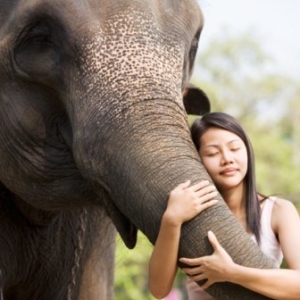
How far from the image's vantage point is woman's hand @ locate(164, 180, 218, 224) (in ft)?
12.2

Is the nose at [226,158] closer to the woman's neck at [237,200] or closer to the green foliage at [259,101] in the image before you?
the woman's neck at [237,200]

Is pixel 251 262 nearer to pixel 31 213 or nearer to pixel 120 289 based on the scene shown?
pixel 31 213

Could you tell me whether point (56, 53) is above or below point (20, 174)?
above

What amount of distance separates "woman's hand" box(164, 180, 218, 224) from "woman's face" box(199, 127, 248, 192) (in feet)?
1.86

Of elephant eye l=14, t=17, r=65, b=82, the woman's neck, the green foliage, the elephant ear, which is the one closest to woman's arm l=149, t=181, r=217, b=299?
the woman's neck

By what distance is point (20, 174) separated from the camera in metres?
Answer: 4.73

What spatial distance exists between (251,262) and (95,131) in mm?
789

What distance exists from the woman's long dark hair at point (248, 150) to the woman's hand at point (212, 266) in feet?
2.17

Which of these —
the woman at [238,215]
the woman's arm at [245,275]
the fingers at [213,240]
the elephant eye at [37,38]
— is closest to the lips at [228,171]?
the woman at [238,215]

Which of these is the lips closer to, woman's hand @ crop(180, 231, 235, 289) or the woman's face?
the woman's face

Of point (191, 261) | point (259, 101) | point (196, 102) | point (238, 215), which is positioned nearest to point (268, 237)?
point (238, 215)

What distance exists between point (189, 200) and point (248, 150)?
818 millimetres

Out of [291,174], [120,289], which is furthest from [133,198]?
[291,174]

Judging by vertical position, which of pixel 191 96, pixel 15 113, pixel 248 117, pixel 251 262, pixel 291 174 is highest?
pixel 248 117
